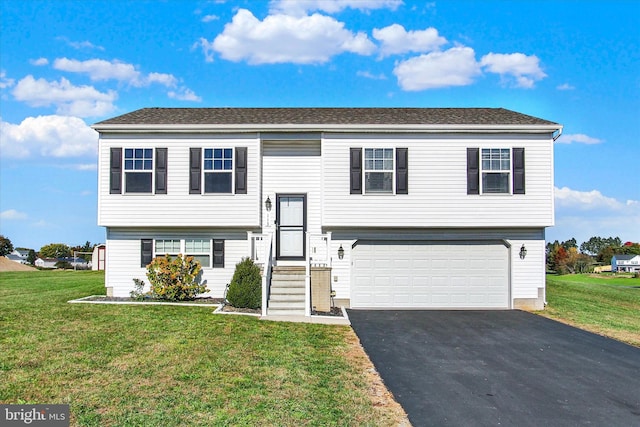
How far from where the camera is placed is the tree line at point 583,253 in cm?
5278

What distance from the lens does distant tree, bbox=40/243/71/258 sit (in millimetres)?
60500

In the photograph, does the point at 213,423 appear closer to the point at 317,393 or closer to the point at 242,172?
the point at 317,393

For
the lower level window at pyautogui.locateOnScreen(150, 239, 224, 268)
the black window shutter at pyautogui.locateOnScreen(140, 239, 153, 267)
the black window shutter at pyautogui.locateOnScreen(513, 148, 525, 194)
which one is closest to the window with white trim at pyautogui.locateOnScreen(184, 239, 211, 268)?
the lower level window at pyautogui.locateOnScreen(150, 239, 224, 268)

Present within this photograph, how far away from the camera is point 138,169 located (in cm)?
1530

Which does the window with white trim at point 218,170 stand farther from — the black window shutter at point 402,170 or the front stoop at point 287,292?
the black window shutter at point 402,170

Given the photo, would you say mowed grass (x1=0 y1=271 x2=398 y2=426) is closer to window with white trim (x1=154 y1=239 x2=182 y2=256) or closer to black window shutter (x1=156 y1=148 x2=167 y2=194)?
window with white trim (x1=154 y1=239 x2=182 y2=256)

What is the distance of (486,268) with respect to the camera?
15.7 meters

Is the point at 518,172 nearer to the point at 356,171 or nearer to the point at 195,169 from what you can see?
the point at 356,171

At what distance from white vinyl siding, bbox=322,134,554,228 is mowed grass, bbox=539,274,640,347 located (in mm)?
2740

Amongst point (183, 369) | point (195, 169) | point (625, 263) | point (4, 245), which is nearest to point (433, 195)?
point (195, 169)

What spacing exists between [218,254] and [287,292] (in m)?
2.87

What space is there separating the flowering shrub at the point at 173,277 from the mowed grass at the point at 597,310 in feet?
32.8

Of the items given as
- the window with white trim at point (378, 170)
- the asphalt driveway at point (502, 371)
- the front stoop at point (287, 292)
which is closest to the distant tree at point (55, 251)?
the front stoop at point (287, 292)

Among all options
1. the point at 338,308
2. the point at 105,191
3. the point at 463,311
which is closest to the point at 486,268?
the point at 463,311
